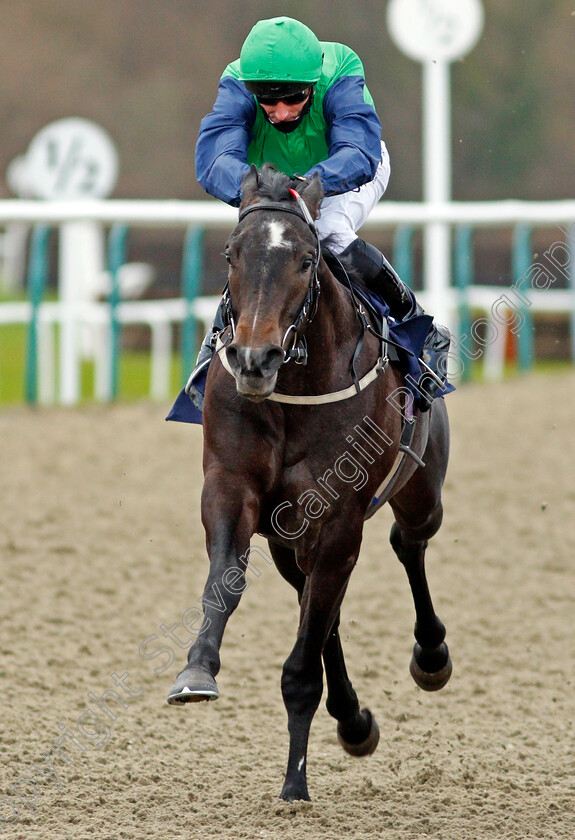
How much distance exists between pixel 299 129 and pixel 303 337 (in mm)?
733

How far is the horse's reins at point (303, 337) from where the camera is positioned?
12.4 feet

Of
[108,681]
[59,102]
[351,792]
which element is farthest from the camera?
[59,102]

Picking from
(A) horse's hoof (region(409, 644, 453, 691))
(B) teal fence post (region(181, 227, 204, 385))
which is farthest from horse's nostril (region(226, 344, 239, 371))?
(B) teal fence post (region(181, 227, 204, 385))

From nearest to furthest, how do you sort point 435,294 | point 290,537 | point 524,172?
point 290,537 → point 435,294 → point 524,172

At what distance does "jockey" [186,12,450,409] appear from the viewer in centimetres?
404

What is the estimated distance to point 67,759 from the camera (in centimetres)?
482

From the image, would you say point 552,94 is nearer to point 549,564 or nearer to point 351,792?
point 549,564

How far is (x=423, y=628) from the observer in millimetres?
5516

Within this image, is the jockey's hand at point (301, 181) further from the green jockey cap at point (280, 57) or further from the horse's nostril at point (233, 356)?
the horse's nostril at point (233, 356)

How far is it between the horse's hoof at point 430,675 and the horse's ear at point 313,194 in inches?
90.1

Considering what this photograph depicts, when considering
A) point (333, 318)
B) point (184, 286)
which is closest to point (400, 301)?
point (333, 318)

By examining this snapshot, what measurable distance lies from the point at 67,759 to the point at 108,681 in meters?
1.06

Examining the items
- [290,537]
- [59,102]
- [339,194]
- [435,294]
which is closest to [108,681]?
[290,537]

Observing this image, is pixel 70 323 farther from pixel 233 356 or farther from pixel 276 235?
pixel 233 356
